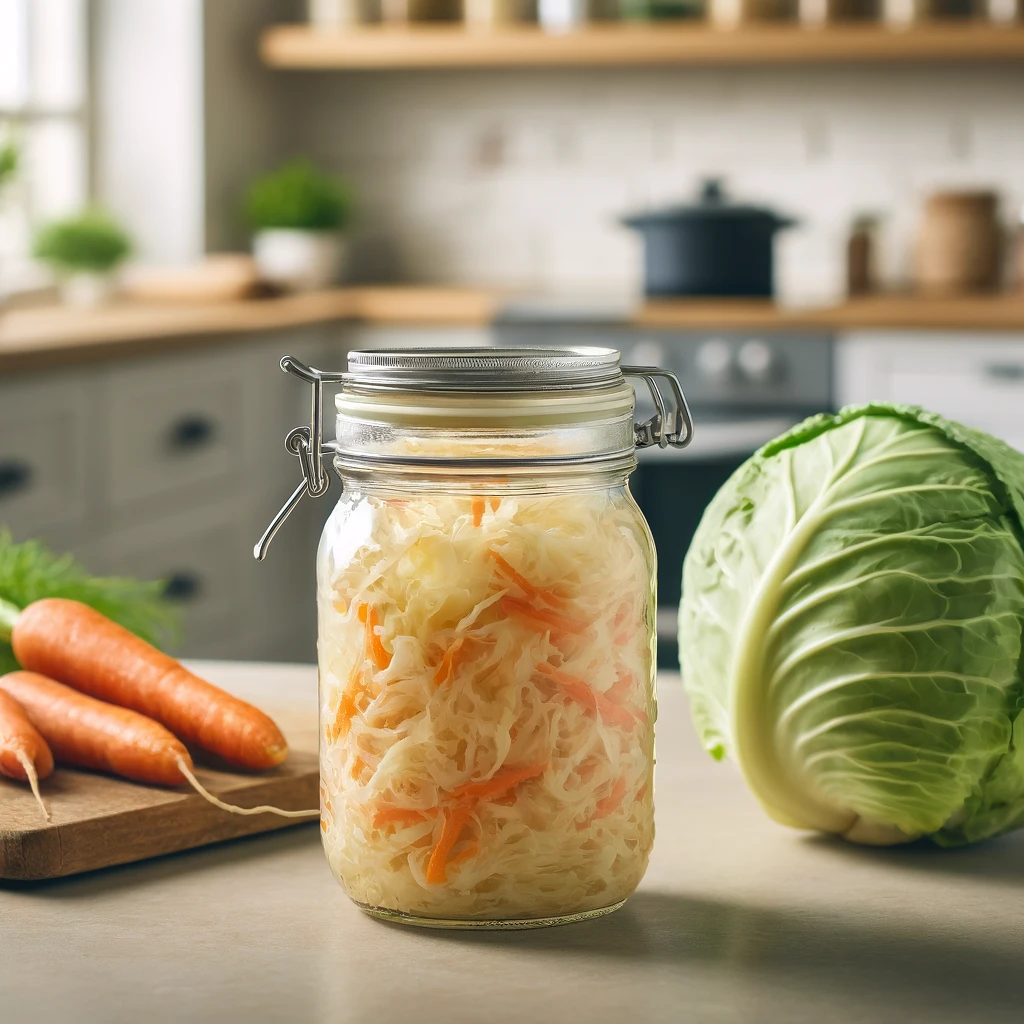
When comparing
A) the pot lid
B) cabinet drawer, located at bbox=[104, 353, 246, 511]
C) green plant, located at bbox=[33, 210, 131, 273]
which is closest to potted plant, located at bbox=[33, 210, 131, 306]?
green plant, located at bbox=[33, 210, 131, 273]

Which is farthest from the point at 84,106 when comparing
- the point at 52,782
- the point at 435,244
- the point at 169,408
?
the point at 52,782

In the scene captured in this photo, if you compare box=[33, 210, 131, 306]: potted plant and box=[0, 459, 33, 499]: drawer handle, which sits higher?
box=[33, 210, 131, 306]: potted plant

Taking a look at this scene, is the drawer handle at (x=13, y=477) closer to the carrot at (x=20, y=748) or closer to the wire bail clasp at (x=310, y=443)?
the carrot at (x=20, y=748)

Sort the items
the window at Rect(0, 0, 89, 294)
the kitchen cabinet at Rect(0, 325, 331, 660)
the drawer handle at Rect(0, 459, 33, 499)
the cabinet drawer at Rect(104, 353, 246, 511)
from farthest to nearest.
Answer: the window at Rect(0, 0, 89, 294)
the cabinet drawer at Rect(104, 353, 246, 511)
the kitchen cabinet at Rect(0, 325, 331, 660)
the drawer handle at Rect(0, 459, 33, 499)

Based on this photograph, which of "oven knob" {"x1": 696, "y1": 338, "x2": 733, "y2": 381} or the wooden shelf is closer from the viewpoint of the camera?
"oven knob" {"x1": 696, "y1": 338, "x2": 733, "y2": 381}

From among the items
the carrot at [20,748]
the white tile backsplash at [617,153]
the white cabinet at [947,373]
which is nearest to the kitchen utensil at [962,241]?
the white tile backsplash at [617,153]

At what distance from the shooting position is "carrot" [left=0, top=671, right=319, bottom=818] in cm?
80

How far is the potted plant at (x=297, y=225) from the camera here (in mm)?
4219

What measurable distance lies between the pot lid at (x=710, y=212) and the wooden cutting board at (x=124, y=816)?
9.31ft

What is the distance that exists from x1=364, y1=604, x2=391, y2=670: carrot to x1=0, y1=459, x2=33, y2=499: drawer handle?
1.99 m

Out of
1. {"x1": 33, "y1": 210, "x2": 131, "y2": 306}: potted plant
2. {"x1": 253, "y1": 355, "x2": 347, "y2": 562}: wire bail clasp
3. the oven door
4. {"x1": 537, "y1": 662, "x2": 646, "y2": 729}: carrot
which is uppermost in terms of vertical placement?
{"x1": 33, "y1": 210, "x2": 131, "y2": 306}: potted plant

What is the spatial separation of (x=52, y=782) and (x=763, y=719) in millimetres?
374

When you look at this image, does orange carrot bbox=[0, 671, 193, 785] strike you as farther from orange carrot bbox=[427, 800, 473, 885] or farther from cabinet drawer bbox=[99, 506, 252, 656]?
cabinet drawer bbox=[99, 506, 252, 656]

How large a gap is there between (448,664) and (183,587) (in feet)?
8.74
